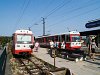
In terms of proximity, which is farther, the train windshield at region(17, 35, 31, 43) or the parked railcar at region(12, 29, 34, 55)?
the train windshield at region(17, 35, 31, 43)

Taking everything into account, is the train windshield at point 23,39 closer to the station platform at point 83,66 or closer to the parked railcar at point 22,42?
the parked railcar at point 22,42

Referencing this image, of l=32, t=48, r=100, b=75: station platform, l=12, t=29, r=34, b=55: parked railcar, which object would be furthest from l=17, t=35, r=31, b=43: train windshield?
l=32, t=48, r=100, b=75: station platform

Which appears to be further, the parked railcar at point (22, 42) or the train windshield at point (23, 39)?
the train windshield at point (23, 39)

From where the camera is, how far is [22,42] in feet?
79.9

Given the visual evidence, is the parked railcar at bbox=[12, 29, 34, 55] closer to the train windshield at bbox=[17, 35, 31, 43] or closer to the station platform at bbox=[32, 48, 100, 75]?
the train windshield at bbox=[17, 35, 31, 43]

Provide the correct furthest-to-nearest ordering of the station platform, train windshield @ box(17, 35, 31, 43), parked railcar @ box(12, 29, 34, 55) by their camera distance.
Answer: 1. train windshield @ box(17, 35, 31, 43)
2. parked railcar @ box(12, 29, 34, 55)
3. the station platform

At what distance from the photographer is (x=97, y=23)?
1040 inches

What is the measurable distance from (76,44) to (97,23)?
7.46 meters

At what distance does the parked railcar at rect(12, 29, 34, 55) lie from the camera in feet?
79.6

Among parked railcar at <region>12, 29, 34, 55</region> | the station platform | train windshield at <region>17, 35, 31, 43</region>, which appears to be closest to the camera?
the station platform

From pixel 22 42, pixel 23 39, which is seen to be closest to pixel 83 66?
pixel 22 42

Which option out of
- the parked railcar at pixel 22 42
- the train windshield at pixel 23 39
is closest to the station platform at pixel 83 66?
the parked railcar at pixel 22 42

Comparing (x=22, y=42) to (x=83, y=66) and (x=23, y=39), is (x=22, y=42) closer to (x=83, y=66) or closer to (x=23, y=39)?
(x=23, y=39)

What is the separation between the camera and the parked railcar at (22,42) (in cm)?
2427
